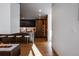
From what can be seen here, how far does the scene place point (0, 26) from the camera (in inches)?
133

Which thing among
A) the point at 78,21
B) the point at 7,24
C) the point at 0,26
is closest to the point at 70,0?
the point at 78,21

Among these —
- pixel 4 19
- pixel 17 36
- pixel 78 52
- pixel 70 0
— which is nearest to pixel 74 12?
pixel 78 52

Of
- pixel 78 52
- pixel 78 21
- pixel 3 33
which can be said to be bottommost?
pixel 78 52

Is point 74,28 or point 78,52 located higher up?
point 74,28

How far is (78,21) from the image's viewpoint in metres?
2.20

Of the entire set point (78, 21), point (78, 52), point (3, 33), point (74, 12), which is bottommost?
point (78, 52)

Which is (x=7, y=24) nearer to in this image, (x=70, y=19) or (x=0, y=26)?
(x=0, y=26)

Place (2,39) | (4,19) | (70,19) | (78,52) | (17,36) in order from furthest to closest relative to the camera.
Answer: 1. (4,19)
2. (17,36)
3. (2,39)
4. (70,19)
5. (78,52)

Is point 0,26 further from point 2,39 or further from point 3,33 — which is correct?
point 2,39

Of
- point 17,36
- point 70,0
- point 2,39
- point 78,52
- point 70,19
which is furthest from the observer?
point 17,36

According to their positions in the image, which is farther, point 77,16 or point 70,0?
point 77,16

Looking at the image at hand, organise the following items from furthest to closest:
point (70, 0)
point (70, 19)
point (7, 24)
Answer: point (7, 24) → point (70, 19) → point (70, 0)

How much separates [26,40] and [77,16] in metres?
1.46

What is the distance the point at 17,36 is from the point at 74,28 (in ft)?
4.35
